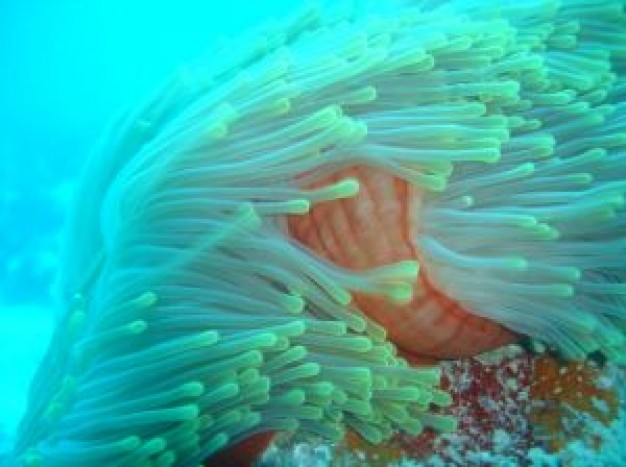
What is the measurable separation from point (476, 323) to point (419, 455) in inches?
17.4

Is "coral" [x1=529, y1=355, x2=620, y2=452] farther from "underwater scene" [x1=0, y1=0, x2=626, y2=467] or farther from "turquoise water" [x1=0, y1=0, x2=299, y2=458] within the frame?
"turquoise water" [x1=0, y1=0, x2=299, y2=458]

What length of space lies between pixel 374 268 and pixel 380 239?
0.29 feet

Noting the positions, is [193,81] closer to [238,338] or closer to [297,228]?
[297,228]

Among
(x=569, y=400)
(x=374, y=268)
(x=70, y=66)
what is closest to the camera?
(x=374, y=268)

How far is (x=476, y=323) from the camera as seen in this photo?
220cm

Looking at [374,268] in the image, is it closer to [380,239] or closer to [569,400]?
[380,239]

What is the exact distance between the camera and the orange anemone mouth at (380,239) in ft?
6.83

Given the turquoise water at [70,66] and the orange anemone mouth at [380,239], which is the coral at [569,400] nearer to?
the orange anemone mouth at [380,239]

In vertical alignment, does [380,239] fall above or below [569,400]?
above

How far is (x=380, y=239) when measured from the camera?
2.08 metres

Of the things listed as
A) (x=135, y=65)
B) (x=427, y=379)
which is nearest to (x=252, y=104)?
(x=427, y=379)

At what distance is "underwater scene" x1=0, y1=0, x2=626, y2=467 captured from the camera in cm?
198

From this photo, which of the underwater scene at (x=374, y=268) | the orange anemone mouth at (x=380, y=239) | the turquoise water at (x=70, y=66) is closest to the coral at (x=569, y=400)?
the underwater scene at (x=374, y=268)

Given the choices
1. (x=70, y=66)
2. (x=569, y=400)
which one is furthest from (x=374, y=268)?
(x=70, y=66)
